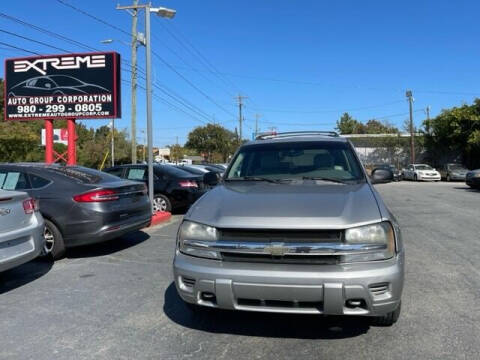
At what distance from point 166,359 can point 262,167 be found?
2438 millimetres

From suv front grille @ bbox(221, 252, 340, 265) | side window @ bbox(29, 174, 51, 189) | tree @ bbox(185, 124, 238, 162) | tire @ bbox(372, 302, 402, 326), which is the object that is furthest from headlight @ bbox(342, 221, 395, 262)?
tree @ bbox(185, 124, 238, 162)

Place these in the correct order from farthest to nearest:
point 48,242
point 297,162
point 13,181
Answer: point 13,181, point 48,242, point 297,162

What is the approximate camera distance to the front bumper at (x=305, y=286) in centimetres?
345

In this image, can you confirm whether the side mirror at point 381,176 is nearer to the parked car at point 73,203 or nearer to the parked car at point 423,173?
the parked car at point 73,203

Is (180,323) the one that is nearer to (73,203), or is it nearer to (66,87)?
(73,203)

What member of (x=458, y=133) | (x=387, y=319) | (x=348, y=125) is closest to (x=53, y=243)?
(x=387, y=319)

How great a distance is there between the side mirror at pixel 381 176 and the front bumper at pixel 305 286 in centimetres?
218

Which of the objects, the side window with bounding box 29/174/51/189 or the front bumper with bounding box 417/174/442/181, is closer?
the side window with bounding box 29/174/51/189

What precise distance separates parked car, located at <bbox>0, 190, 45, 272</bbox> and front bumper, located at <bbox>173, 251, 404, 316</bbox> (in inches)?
108

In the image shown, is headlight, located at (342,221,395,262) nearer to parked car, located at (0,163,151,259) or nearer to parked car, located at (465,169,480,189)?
parked car, located at (0,163,151,259)

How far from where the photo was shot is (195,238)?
12.7ft

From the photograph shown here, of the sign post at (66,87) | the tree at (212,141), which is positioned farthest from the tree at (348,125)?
the sign post at (66,87)

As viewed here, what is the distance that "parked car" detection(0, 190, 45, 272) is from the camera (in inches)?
209

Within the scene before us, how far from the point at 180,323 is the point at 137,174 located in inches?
357
